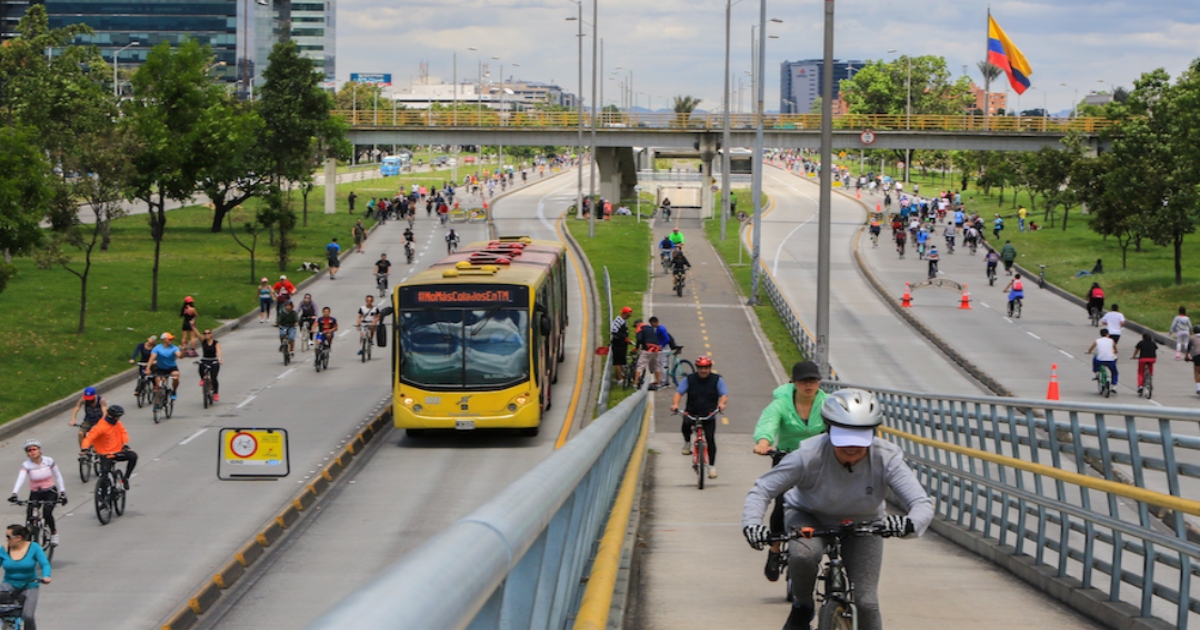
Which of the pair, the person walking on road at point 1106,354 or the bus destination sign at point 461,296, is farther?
the person walking on road at point 1106,354

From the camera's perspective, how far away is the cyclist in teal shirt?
1332 centimetres

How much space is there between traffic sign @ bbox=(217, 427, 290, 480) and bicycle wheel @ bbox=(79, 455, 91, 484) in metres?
2.05

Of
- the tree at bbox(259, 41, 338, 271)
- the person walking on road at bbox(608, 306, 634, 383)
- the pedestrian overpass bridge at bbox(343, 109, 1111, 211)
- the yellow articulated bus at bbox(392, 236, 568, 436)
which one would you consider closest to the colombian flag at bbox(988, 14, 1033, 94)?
Answer: the pedestrian overpass bridge at bbox(343, 109, 1111, 211)

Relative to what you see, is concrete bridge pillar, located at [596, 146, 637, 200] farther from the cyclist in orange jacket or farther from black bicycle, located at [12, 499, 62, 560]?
black bicycle, located at [12, 499, 62, 560]

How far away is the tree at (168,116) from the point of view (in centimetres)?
4159

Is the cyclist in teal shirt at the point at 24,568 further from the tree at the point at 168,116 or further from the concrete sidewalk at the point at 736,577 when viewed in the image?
the tree at the point at 168,116

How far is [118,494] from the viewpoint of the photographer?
19.3 m

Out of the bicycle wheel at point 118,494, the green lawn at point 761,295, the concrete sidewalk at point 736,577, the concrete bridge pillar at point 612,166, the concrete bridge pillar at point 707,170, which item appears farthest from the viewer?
the concrete bridge pillar at point 612,166

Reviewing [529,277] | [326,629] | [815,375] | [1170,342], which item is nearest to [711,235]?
[1170,342]

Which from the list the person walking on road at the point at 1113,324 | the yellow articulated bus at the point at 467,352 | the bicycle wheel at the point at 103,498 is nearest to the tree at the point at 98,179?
the yellow articulated bus at the point at 467,352

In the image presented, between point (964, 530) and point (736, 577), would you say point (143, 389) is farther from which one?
point (736, 577)

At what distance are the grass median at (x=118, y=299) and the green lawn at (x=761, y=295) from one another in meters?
14.7

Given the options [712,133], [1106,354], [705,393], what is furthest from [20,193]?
[712,133]

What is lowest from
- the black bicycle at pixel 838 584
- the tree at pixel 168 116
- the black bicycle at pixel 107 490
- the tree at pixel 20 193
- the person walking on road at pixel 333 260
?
the black bicycle at pixel 107 490
